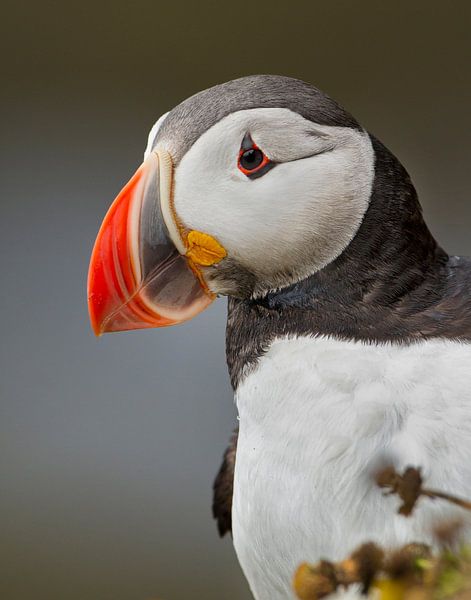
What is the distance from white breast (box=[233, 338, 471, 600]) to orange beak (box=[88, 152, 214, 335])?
137 millimetres

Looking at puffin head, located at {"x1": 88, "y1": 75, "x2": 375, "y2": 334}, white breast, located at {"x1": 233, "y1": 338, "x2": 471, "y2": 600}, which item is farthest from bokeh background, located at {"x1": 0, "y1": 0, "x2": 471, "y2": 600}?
white breast, located at {"x1": 233, "y1": 338, "x2": 471, "y2": 600}

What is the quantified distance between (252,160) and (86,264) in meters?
2.67

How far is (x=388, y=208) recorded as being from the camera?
1090 millimetres

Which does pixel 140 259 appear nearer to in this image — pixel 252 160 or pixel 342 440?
pixel 252 160

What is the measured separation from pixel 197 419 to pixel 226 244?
2552 millimetres

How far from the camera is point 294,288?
1.09m

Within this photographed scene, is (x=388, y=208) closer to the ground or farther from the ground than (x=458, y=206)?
closer to the ground

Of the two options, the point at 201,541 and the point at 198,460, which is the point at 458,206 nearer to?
the point at 198,460

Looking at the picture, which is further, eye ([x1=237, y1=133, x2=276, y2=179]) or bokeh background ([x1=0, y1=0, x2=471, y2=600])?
bokeh background ([x1=0, y1=0, x2=471, y2=600])

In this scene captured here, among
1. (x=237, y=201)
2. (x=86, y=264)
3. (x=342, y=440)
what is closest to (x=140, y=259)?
(x=237, y=201)

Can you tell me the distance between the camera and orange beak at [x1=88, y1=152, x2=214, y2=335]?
1.07m

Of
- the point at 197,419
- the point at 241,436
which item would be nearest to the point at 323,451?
the point at 241,436

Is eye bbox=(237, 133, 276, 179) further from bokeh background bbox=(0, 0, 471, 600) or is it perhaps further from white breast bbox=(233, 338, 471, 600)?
bokeh background bbox=(0, 0, 471, 600)

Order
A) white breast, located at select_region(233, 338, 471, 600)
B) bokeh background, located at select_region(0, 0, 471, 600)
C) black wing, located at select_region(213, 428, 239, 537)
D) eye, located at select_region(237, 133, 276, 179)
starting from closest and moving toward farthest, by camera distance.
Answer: white breast, located at select_region(233, 338, 471, 600), eye, located at select_region(237, 133, 276, 179), black wing, located at select_region(213, 428, 239, 537), bokeh background, located at select_region(0, 0, 471, 600)
